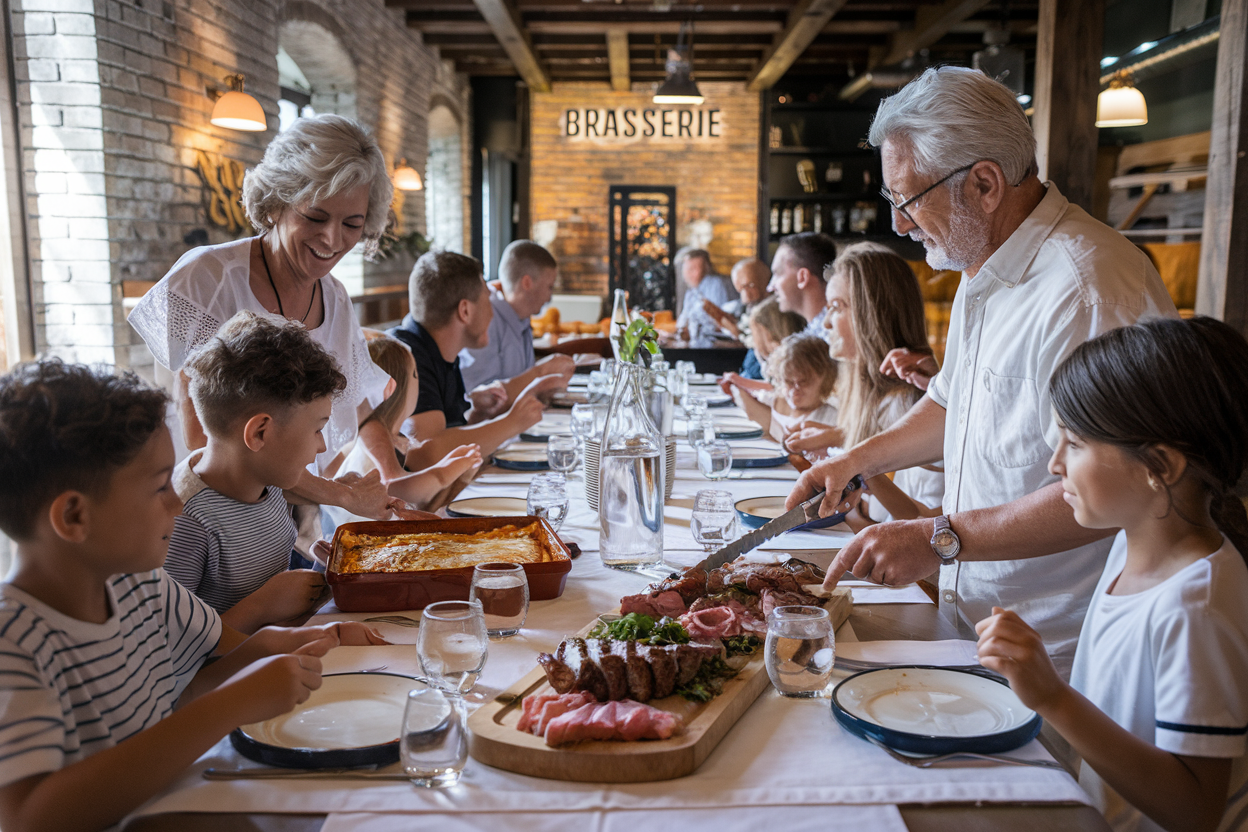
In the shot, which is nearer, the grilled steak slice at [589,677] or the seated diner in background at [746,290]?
the grilled steak slice at [589,677]

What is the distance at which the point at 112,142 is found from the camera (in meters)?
4.33

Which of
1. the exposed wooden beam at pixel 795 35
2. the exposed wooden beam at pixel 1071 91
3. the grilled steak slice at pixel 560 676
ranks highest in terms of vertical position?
the exposed wooden beam at pixel 795 35

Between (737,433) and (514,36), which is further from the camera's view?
(514,36)

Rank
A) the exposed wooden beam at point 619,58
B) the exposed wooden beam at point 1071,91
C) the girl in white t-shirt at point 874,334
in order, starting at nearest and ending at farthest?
1. the girl in white t-shirt at point 874,334
2. the exposed wooden beam at point 1071,91
3. the exposed wooden beam at point 619,58

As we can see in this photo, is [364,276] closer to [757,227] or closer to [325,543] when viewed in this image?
[757,227]

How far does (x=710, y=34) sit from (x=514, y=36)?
7.52 ft

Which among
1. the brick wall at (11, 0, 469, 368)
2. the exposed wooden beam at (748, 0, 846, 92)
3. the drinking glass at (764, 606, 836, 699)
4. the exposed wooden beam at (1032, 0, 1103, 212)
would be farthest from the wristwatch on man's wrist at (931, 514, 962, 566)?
the exposed wooden beam at (748, 0, 846, 92)

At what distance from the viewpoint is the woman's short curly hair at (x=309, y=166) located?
7.37ft

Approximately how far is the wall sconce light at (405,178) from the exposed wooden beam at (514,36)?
140 cm

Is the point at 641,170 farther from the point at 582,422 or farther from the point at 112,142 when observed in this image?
the point at 582,422

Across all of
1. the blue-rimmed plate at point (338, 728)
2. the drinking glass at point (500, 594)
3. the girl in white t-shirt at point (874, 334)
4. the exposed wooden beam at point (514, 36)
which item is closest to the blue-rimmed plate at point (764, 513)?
the girl in white t-shirt at point (874, 334)

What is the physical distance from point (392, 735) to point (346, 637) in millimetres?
341

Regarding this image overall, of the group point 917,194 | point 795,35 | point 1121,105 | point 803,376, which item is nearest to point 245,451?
point 917,194

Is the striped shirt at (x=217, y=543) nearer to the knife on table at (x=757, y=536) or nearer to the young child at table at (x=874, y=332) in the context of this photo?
the knife on table at (x=757, y=536)
